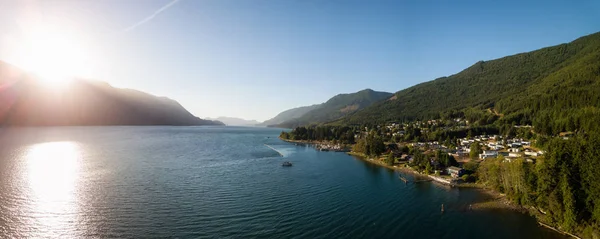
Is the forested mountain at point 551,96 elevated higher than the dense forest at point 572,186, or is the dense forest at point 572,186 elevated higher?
the forested mountain at point 551,96

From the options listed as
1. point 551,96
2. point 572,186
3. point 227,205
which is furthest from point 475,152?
point 551,96

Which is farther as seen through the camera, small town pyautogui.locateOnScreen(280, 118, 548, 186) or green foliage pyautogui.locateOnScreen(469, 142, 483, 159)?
green foliage pyautogui.locateOnScreen(469, 142, 483, 159)

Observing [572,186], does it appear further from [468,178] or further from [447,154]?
[447,154]

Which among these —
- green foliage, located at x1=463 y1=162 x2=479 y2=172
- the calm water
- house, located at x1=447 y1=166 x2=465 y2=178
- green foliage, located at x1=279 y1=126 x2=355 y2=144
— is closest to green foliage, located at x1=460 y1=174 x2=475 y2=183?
house, located at x1=447 y1=166 x2=465 y2=178

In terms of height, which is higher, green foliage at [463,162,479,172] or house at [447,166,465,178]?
green foliage at [463,162,479,172]

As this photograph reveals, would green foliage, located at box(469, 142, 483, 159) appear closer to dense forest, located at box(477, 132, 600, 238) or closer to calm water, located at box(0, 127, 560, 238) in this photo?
calm water, located at box(0, 127, 560, 238)

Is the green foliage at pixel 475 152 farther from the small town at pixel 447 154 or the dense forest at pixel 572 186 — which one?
the dense forest at pixel 572 186

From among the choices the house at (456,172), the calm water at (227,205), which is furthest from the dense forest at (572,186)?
the house at (456,172)

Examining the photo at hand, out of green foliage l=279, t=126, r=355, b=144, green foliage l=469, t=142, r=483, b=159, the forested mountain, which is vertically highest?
the forested mountain

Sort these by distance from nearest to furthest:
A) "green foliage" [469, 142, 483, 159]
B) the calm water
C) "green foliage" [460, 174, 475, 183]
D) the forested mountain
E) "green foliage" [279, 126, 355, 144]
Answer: the calm water < "green foliage" [460, 174, 475, 183] < "green foliage" [469, 142, 483, 159] < the forested mountain < "green foliage" [279, 126, 355, 144]

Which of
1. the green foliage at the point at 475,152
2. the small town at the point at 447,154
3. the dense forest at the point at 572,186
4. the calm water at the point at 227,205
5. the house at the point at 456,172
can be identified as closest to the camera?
the dense forest at the point at 572,186
